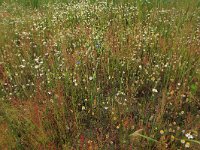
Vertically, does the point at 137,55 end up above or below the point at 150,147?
→ above

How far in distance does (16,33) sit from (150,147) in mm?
3471

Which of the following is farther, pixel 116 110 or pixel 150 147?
pixel 116 110

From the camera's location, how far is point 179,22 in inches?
176

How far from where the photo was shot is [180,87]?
10.5 feet

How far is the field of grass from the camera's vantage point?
263 centimetres

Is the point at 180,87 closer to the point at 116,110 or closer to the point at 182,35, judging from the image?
the point at 116,110

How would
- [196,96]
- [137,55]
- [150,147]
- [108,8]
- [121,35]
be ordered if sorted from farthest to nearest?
1. [108,8]
2. [121,35]
3. [137,55]
4. [196,96]
5. [150,147]

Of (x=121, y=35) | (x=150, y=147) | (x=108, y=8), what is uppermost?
(x=108, y=8)

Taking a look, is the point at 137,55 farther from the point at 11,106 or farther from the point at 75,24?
the point at 11,106

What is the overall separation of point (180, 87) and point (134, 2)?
3.07 metres

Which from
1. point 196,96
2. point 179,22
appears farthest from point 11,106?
point 179,22

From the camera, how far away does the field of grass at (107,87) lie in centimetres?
263

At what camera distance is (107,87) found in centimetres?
347

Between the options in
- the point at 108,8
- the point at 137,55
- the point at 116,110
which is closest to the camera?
the point at 116,110
